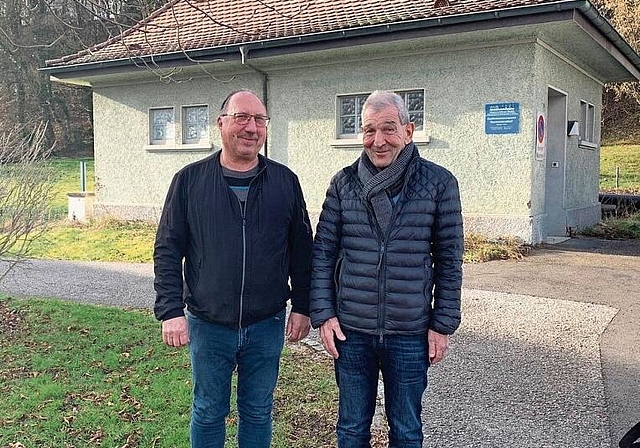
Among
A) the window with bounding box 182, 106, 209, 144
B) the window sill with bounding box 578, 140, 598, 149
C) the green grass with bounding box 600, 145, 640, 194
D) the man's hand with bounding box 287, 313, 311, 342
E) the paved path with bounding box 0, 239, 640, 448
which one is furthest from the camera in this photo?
the green grass with bounding box 600, 145, 640, 194

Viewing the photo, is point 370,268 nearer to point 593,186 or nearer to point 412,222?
point 412,222

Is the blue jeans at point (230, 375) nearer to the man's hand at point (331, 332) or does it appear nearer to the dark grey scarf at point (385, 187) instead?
the man's hand at point (331, 332)

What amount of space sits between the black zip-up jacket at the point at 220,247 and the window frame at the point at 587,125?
40.4 feet

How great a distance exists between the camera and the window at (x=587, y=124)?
14.1 m

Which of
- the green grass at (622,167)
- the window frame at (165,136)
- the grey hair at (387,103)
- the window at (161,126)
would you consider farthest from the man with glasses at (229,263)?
the green grass at (622,167)

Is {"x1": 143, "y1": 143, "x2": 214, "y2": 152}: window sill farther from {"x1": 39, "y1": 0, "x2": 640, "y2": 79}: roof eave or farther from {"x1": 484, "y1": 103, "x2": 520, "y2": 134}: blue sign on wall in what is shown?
{"x1": 484, "y1": 103, "x2": 520, "y2": 134}: blue sign on wall

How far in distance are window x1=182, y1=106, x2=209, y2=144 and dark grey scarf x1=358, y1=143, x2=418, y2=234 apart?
11.7 meters

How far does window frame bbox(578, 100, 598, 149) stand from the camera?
14.0 metres

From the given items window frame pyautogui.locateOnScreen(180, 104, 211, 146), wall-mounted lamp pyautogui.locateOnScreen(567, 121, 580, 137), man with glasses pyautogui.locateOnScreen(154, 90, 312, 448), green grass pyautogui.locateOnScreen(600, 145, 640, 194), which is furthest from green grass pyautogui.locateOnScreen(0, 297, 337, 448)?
green grass pyautogui.locateOnScreen(600, 145, 640, 194)

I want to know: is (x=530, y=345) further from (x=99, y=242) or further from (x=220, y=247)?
(x=99, y=242)

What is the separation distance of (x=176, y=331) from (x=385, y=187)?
116 cm

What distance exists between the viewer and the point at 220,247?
2.95 meters

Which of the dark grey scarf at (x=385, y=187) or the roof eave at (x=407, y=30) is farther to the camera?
the roof eave at (x=407, y=30)

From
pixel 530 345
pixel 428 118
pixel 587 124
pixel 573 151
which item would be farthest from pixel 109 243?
pixel 587 124
